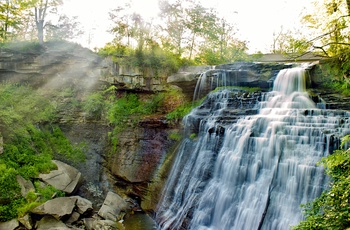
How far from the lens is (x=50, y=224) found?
8.77 metres

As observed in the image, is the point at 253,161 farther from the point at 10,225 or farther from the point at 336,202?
the point at 10,225

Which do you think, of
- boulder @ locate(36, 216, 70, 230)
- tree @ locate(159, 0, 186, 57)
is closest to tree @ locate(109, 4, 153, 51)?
tree @ locate(159, 0, 186, 57)

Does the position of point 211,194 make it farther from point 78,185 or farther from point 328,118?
point 78,185

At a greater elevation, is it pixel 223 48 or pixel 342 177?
pixel 223 48

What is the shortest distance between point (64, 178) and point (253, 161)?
8092mm

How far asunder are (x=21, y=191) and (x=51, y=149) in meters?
3.66

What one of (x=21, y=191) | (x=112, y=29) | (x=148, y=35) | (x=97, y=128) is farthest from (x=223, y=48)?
(x=21, y=191)

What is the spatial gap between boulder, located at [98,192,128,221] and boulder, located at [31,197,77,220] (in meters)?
1.52

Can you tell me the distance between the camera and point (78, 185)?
1201cm

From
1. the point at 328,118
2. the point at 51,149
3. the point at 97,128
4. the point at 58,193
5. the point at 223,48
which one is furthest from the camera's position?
the point at 223,48

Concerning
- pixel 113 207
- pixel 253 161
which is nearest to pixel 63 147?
pixel 113 207

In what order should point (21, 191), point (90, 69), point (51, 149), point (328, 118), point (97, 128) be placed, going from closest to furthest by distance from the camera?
point (328, 118) < point (21, 191) < point (51, 149) < point (97, 128) < point (90, 69)

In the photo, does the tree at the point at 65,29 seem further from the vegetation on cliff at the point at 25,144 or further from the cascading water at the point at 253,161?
the cascading water at the point at 253,161

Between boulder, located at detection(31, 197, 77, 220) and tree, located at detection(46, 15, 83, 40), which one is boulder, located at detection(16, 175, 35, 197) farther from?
tree, located at detection(46, 15, 83, 40)
